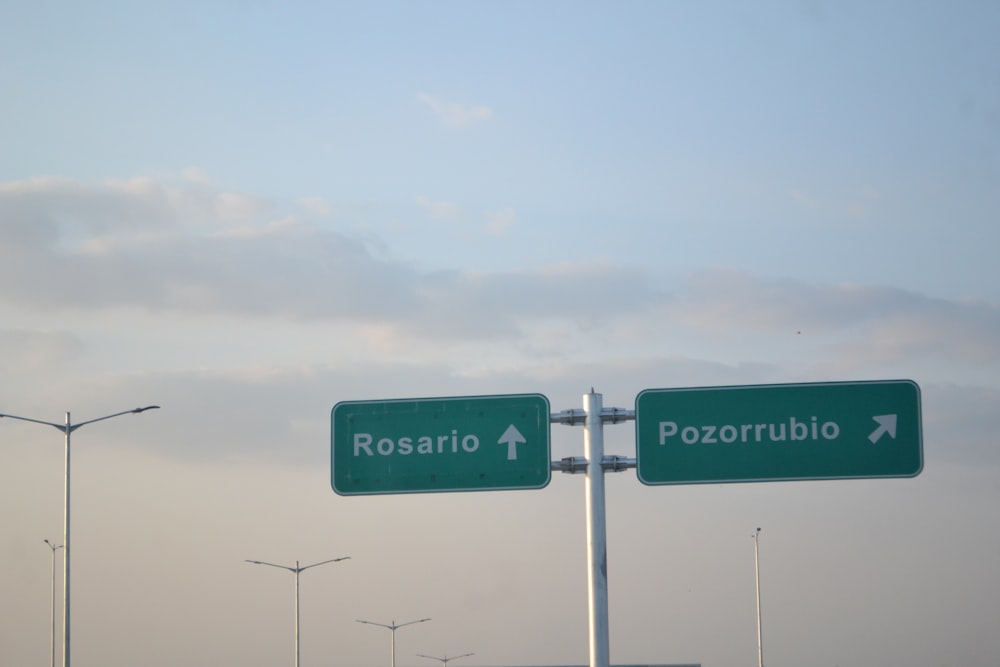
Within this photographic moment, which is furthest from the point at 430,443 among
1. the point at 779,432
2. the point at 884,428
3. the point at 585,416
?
the point at 884,428

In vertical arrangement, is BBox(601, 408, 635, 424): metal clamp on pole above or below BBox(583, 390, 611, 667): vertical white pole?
above

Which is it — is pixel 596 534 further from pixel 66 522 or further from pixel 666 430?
pixel 66 522

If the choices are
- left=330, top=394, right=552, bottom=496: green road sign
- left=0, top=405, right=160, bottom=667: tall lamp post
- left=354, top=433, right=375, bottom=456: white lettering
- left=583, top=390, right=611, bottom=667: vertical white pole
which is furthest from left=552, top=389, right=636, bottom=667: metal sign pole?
left=0, top=405, right=160, bottom=667: tall lamp post

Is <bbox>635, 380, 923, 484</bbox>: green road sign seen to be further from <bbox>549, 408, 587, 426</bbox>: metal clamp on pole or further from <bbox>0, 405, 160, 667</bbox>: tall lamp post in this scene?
<bbox>0, 405, 160, 667</bbox>: tall lamp post

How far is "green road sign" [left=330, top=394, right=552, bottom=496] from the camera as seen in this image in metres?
16.1

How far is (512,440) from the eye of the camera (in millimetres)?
16047

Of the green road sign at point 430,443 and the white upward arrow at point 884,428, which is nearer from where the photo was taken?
the white upward arrow at point 884,428

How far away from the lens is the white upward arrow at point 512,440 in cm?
1603

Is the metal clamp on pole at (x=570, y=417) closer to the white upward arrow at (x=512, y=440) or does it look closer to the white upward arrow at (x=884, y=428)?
the white upward arrow at (x=512, y=440)

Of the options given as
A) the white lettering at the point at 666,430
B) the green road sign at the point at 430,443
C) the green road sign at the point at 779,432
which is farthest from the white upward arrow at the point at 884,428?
the green road sign at the point at 430,443

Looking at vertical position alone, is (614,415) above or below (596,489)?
above

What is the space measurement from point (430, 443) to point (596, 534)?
2216mm

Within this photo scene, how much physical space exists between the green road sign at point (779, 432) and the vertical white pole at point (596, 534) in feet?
2.34

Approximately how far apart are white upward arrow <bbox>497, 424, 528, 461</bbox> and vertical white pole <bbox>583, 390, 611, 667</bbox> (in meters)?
0.86
